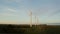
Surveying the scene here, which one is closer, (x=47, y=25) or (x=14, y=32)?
(x=14, y=32)

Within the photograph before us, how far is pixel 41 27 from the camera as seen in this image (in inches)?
586

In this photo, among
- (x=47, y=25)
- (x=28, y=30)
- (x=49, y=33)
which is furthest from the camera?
(x=47, y=25)

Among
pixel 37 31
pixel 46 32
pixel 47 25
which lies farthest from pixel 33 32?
pixel 47 25

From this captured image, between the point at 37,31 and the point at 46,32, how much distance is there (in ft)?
3.46

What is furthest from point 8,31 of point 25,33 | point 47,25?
point 47,25

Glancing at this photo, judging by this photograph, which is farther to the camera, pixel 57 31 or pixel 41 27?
pixel 41 27

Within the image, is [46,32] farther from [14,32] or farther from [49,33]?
[14,32]

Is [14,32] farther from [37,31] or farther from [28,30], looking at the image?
[37,31]

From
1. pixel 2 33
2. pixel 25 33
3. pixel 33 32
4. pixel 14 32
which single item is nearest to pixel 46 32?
pixel 33 32

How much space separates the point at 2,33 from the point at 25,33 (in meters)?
2.48

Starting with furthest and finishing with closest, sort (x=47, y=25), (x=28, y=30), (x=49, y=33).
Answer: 1. (x=47, y=25)
2. (x=28, y=30)
3. (x=49, y=33)

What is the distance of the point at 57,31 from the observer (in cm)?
1324

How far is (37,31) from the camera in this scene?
1381cm

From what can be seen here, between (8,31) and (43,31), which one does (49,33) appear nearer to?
(43,31)
